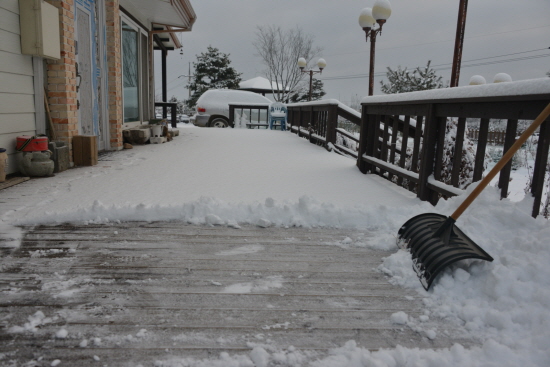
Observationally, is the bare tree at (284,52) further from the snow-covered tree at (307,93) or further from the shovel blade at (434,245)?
the shovel blade at (434,245)

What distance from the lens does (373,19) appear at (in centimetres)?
960

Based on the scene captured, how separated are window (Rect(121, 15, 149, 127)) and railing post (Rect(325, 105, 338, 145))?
12.7 ft

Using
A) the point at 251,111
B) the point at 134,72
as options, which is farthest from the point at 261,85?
the point at 134,72

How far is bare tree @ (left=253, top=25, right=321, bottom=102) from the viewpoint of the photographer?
29.4 metres

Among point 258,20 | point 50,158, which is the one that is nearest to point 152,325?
point 50,158

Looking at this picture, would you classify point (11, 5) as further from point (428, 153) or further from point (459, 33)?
point (459, 33)

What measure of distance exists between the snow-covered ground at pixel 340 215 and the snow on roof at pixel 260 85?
2534 centimetres

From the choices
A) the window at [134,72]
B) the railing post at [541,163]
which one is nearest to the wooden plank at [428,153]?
the railing post at [541,163]

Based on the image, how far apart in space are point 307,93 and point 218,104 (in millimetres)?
20468

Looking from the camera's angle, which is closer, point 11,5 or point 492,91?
point 492,91

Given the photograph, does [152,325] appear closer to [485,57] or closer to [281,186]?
[281,186]

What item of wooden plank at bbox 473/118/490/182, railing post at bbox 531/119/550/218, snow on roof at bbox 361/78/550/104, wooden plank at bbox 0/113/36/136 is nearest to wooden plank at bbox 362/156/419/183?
snow on roof at bbox 361/78/550/104

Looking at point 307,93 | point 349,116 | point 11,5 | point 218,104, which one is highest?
point 307,93

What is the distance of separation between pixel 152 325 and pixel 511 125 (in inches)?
95.2
